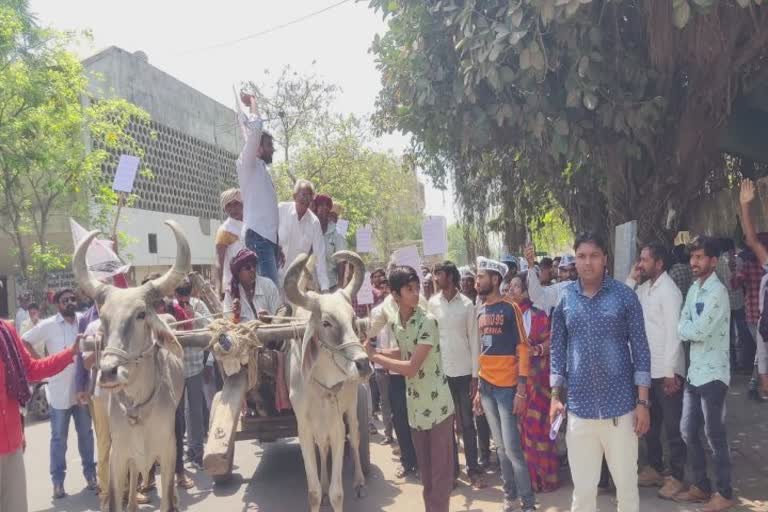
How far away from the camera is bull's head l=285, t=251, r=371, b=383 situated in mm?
4312

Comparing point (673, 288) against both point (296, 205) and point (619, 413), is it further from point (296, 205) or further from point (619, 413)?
point (296, 205)

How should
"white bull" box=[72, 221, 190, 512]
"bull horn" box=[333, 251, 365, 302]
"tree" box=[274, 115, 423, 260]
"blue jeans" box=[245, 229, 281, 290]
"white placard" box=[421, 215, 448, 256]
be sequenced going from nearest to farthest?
"white bull" box=[72, 221, 190, 512], "bull horn" box=[333, 251, 365, 302], "blue jeans" box=[245, 229, 281, 290], "white placard" box=[421, 215, 448, 256], "tree" box=[274, 115, 423, 260]

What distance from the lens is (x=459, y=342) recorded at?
19.3 feet

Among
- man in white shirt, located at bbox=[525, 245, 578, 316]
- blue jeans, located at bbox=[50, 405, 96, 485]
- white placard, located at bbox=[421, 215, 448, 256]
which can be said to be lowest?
blue jeans, located at bbox=[50, 405, 96, 485]

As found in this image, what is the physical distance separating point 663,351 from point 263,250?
3.79 m

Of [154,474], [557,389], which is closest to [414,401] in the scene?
[557,389]

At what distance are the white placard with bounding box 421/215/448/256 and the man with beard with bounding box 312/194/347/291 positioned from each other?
3.20 feet

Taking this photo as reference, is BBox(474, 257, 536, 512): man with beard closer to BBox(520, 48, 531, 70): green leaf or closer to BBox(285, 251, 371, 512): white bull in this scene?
BBox(285, 251, 371, 512): white bull

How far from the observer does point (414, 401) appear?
438 cm

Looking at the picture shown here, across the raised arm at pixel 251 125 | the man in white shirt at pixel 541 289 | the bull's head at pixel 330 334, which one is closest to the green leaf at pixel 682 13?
the man in white shirt at pixel 541 289

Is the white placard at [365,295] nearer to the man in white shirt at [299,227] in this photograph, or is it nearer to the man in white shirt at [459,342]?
the man in white shirt at [299,227]

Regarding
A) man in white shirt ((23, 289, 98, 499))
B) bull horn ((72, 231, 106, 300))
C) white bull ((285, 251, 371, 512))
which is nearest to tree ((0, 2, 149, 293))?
man in white shirt ((23, 289, 98, 499))

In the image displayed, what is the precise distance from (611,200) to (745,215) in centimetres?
226

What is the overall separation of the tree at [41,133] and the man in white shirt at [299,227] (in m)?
8.16
